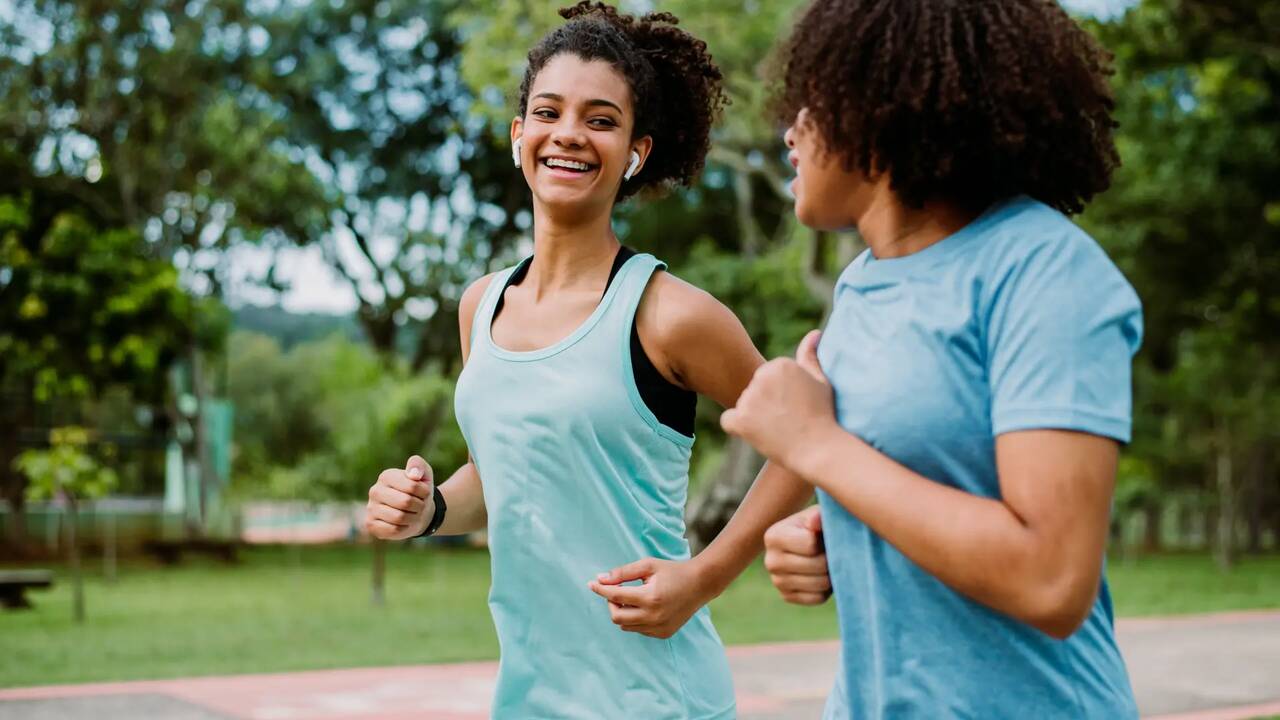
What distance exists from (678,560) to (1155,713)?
24.7 ft

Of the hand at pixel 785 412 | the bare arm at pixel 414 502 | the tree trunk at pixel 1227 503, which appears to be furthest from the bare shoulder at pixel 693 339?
the tree trunk at pixel 1227 503

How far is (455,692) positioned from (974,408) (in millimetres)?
8915

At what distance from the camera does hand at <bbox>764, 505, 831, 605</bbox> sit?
5.20 feet

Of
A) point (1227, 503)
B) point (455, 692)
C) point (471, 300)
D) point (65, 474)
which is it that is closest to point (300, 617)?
point (65, 474)

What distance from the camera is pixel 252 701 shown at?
9523mm

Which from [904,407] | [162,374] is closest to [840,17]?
[904,407]

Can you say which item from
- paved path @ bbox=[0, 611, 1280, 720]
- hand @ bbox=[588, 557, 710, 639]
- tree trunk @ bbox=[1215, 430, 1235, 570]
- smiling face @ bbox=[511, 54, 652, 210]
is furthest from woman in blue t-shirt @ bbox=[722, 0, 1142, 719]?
tree trunk @ bbox=[1215, 430, 1235, 570]

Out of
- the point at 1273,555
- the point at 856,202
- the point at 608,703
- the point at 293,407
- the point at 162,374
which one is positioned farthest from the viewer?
the point at 293,407

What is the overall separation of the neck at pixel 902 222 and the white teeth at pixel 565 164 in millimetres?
859

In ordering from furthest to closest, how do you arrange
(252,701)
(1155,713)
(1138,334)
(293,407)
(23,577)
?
(293,407) < (23,577) < (252,701) < (1155,713) < (1138,334)

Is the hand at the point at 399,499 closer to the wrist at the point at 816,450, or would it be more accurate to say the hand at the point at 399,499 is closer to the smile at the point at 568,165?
the smile at the point at 568,165

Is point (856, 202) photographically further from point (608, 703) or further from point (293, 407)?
point (293, 407)

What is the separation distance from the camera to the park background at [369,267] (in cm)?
1686

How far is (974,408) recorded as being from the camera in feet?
4.58
